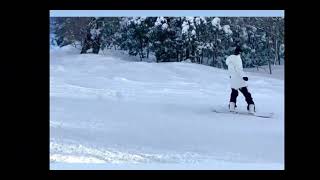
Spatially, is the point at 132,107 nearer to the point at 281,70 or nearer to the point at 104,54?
the point at 104,54

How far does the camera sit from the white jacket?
632cm

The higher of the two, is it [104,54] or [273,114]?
[104,54]

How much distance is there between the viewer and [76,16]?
20.4ft

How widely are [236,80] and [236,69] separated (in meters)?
0.10

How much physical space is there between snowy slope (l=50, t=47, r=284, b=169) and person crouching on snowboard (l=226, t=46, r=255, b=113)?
51 millimetres

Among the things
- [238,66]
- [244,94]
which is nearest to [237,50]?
[238,66]

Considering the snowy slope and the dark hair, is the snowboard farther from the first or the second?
the dark hair

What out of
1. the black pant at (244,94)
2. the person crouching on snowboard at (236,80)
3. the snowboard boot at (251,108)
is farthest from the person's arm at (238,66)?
the snowboard boot at (251,108)

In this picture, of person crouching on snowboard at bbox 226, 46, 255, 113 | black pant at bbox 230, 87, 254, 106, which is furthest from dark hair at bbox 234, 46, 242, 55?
black pant at bbox 230, 87, 254, 106

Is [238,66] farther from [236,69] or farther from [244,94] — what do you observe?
[244,94]

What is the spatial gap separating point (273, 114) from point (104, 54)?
1.52 m

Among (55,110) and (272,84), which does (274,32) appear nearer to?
(272,84)
